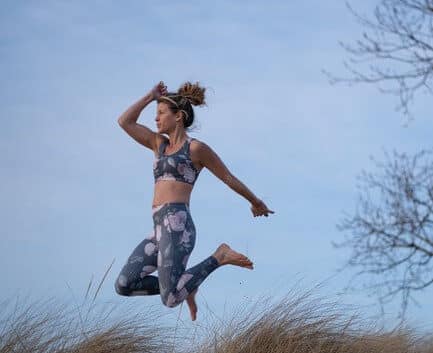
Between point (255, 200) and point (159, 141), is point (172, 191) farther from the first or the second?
point (255, 200)

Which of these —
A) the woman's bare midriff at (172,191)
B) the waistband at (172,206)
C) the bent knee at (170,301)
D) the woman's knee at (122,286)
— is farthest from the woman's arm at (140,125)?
the bent knee at (170,301)

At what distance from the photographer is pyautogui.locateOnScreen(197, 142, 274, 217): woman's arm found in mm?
5074

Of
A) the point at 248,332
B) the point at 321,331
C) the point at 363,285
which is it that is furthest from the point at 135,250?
the point at 363,285

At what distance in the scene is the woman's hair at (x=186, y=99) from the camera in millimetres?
5188

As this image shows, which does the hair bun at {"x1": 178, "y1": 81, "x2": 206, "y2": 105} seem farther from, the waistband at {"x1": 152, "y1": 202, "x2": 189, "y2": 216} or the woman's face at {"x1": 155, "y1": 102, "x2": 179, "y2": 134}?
the waistband at {"x1": 152, "y1": 202, "x2": 189, "y2": 216}

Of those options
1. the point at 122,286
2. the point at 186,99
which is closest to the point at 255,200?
the point at 186,99

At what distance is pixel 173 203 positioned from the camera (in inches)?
199

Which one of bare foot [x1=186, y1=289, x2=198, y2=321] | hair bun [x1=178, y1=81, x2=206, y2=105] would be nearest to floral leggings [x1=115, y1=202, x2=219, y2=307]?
bare foot [x1=186, y1=289, x2=198, y2=321]

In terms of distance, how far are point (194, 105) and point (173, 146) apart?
1.06 feet

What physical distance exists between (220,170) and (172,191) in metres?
0.34

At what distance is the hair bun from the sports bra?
30 cm

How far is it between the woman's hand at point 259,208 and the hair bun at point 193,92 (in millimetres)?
772

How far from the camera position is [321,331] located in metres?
5.71

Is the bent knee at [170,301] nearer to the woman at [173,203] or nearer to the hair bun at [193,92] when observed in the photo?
the woman at [173,203]
